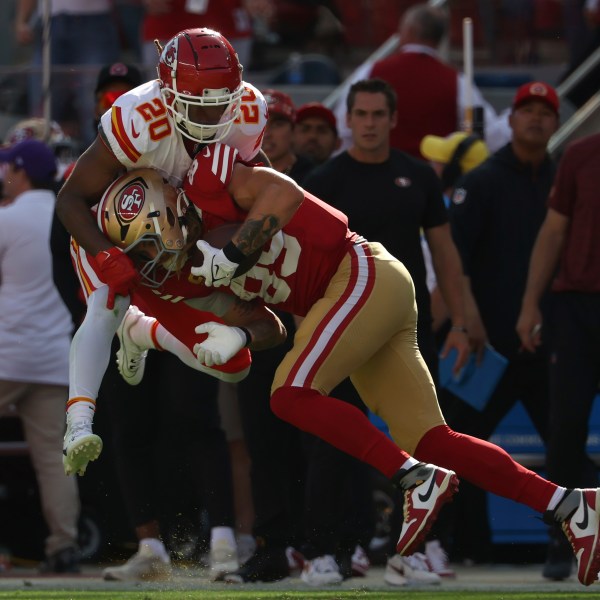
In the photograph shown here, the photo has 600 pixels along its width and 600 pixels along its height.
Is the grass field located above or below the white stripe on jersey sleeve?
below

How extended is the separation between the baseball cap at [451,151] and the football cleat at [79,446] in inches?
132

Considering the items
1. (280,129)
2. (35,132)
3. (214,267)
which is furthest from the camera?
(35,132)

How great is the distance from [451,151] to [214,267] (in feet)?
10.4

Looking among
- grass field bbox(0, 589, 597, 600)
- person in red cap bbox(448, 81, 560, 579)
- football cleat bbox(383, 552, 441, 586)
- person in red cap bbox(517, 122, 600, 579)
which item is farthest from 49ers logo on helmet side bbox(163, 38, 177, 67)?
football cleat bbox(383, 552, 441, 586)

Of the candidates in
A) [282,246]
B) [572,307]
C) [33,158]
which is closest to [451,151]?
[572,307]

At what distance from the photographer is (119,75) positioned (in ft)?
27.1

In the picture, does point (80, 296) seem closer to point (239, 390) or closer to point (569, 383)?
point (239, 390)

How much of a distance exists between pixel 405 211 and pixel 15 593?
2.40 m

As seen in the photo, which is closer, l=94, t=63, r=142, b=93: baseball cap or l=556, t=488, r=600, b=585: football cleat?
l=556, t=488, r=600, b=585: football cleat

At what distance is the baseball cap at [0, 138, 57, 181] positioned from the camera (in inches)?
325

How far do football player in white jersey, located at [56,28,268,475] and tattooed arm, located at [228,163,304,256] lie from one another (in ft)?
0.70

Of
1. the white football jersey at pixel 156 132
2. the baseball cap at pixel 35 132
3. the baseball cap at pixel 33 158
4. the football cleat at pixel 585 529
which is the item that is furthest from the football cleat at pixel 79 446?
the baseball cap at pixel 35 132

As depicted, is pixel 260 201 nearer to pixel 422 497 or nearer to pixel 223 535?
pixel 422 497

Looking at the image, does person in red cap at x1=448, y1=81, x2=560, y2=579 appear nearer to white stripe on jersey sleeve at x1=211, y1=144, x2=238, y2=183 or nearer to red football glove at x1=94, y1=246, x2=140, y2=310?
white stripe on jersey sleeve at x1=211, y1=144, x2=238, y2=183
